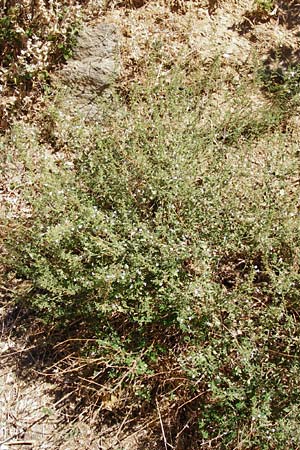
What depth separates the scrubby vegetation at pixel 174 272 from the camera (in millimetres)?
3227

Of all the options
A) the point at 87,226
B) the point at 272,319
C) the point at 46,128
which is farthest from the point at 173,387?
the point at 46,128

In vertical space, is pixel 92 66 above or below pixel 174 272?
above

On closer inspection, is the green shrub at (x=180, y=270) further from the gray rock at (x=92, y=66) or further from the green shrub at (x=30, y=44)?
the green shrub at (x=30, y=44)

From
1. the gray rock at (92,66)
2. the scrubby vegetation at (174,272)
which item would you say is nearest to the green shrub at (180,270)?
the scrubby vegetation at (174,272)

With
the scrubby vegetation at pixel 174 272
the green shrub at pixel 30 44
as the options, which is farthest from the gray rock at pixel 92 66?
the scrubby vegetation at pixel 174 272

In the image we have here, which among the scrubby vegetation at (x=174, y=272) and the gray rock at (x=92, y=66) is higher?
the gray rock at (x=92, y=66)

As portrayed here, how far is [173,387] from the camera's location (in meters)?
3.49

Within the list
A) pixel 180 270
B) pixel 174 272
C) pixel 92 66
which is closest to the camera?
pixel 174 272

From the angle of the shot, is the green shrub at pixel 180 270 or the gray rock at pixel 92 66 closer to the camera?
the green shrub at pixel 180 270

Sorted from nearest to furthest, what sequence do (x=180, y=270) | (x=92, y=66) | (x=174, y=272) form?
(x=174, y=272), (x=180, y=270), (x=92, y=66)

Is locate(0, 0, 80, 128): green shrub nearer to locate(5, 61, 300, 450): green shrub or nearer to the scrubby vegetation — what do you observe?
the scrubby vegetation

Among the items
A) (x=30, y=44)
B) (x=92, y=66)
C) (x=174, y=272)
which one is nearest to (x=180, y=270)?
(x=174, y=272)

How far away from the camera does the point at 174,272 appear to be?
3291mm

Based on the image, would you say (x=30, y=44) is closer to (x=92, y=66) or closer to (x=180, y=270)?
(x=92, y=66)
